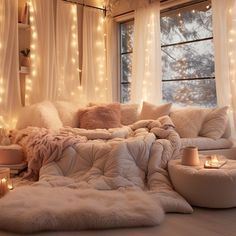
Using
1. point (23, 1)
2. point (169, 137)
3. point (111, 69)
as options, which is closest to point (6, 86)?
point (23, 1)

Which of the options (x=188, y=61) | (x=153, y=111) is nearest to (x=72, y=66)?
(x=153, y=111)

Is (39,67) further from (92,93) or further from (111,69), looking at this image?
(111,69)

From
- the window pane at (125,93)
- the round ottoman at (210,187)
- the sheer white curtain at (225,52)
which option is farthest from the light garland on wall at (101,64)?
the round ottoman at (210,187)

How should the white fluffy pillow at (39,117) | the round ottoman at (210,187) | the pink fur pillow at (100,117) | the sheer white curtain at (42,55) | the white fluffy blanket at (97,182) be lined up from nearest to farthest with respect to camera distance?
the white fluffy blanket at (97,182) → the round ottoman at (210,187) → the white fluffy pillow at (39,117) → the pink fur pillow at (100,117) → the sheer white curtain at (42,55)

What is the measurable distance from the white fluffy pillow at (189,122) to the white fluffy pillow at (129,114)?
73 cm

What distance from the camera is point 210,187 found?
2848 mm

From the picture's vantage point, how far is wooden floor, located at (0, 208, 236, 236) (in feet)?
7.67

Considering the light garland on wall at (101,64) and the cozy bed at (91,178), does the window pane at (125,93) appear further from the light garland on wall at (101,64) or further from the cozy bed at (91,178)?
the cozy bed at (91,178)

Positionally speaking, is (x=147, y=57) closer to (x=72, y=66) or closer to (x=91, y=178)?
(x=72, y=66)

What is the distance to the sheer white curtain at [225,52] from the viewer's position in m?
4.25

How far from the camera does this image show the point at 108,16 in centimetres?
596

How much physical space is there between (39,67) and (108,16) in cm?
173

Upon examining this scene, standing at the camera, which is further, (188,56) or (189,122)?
(188,56)

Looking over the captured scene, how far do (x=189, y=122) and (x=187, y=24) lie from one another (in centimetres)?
166
